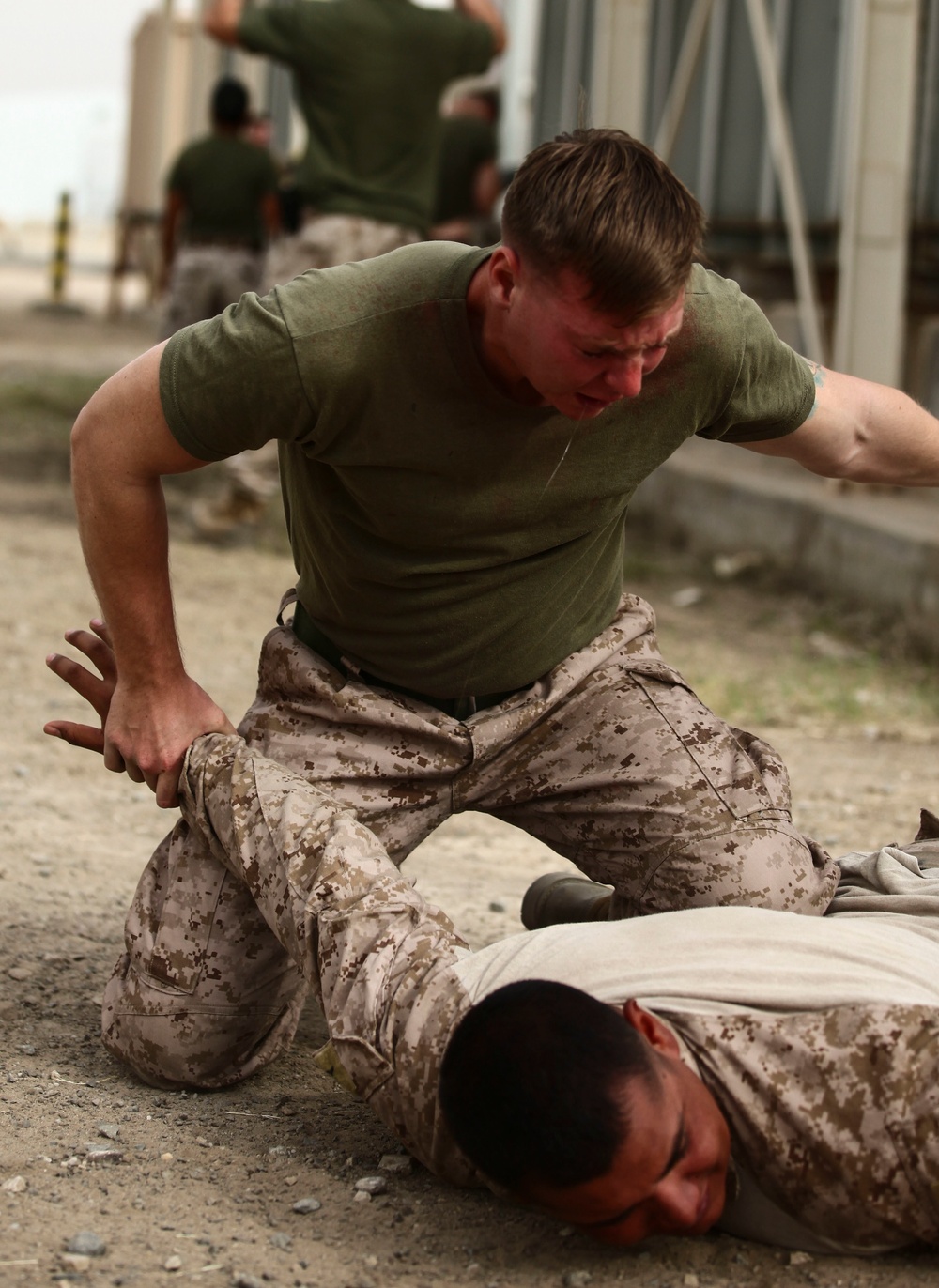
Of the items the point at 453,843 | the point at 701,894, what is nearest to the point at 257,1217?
the point at 701,894

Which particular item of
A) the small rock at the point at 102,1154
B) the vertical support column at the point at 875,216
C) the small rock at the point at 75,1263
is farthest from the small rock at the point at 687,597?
the small rock at the point at 75,1263

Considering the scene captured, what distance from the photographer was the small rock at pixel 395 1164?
2.41 m

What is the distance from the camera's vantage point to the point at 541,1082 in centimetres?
194

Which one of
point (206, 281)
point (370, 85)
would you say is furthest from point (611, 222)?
point (206, 281)

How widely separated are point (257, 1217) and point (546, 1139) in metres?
0.52

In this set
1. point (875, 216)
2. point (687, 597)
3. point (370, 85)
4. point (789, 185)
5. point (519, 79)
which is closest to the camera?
point (370, 85)

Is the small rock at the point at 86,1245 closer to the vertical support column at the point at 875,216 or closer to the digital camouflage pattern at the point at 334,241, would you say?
the digital camouflage pattern at the point at 334,241

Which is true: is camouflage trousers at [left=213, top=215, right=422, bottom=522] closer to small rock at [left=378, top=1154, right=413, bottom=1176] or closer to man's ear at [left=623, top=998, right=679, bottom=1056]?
small rock at [left=378, top=1154, right=413, bottom=1176]

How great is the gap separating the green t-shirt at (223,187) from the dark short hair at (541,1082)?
6.92 meters

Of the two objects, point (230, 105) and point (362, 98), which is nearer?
point (362, 98)

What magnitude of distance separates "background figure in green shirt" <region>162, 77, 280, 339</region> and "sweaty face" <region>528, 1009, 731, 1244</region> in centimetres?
669

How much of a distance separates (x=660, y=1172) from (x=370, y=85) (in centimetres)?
510

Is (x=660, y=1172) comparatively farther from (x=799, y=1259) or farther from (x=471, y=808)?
(x=471, y=808)

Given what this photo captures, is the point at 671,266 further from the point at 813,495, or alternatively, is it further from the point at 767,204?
the point at 767,204
